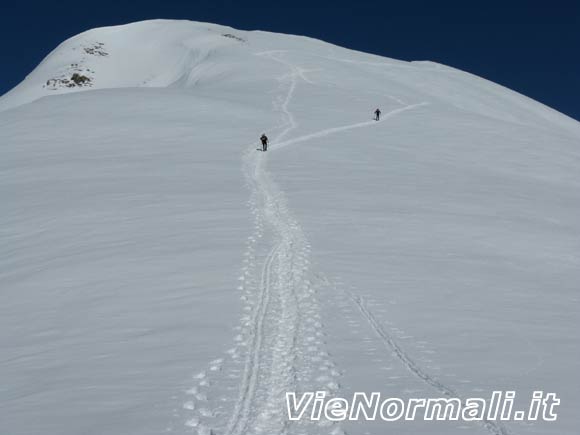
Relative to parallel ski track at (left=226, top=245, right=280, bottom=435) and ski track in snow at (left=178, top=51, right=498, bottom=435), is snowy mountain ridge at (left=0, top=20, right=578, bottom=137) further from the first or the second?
parallel ski track at (left=226, top=245, right=280, bottom=435)

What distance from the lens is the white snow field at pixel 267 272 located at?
23.7 feet

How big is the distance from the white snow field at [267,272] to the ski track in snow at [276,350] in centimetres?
4

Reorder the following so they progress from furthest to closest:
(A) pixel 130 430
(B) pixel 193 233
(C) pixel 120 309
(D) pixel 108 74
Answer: (D) pixel 108 74 → (B) pixel 193 233 → (C) pixel 120 309 → (A) pixel 130 430

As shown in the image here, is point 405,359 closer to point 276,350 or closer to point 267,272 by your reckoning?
point 276,350

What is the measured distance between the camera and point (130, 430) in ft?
20.8

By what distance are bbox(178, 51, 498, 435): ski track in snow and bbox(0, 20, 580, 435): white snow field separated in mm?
38

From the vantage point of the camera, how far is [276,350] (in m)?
8.35

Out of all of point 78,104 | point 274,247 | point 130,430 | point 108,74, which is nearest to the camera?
point 130,430

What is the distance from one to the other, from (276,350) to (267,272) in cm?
383

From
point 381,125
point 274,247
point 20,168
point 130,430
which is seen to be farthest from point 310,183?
point 381,125

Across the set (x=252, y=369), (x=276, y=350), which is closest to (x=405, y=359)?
(x=276, y=350)

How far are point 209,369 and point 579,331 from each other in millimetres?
5844

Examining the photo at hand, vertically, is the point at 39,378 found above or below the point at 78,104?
below

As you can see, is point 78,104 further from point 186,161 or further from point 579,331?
point 579,331
